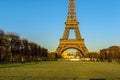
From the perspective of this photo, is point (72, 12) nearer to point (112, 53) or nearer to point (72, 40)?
point (72, 40)

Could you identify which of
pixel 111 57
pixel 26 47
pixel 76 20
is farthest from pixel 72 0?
pixel 26 47

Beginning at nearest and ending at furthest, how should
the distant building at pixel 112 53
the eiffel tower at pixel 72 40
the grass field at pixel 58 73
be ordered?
the grass field at pixel 58 73 → the distant building at pixel 112 53 → the eiffel tower at pixel 72 40

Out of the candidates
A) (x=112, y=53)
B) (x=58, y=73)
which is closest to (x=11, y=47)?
(x=58, y=73)

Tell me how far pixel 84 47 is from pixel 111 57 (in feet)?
50.9

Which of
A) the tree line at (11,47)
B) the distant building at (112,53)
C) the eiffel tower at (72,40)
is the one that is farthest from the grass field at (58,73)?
the eiffel tower at (72,40)

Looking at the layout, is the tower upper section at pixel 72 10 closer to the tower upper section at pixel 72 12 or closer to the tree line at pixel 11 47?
the tower upper section at pixel 72 12

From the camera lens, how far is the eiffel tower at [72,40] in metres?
122

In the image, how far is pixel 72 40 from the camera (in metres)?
125

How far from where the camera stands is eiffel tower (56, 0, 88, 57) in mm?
121500

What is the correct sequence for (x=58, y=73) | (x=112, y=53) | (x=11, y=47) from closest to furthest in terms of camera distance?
(x=58, y=73) → (x=11, y=47) → (x=112, y=53)

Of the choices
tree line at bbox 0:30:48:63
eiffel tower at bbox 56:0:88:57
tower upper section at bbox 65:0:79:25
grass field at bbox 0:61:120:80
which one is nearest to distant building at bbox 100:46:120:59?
eiffel tower at bbox 56:0:88:57

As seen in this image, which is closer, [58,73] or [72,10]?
[58,73]

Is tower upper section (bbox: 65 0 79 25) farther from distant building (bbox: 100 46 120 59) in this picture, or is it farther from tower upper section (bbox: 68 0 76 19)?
distant building (bbox: 100 46 120 59)

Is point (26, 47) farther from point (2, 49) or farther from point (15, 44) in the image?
point (2, 49)
